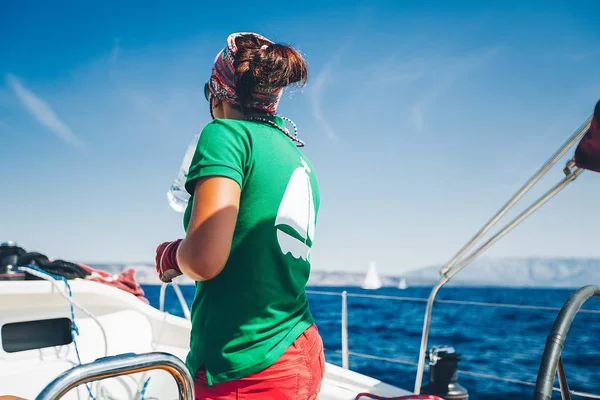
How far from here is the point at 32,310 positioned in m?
2.11

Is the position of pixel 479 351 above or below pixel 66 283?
below

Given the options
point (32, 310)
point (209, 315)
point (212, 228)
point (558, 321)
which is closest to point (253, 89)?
point (212, 228)

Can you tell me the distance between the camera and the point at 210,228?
720mm

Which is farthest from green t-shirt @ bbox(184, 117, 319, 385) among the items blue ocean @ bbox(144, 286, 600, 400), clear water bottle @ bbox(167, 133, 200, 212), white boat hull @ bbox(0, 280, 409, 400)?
blue ocean @ bbox(144, 286, 600, 400)

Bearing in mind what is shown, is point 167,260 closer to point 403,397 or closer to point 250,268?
point 250,268

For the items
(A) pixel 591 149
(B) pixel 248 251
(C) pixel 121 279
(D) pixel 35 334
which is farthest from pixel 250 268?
(C) pixel 121 279

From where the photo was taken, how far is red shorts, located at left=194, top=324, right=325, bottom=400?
2.57ft

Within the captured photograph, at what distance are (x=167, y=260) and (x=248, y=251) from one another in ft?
0.43

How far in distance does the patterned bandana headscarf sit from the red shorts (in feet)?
1.42

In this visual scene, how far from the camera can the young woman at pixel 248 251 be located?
0.74 m

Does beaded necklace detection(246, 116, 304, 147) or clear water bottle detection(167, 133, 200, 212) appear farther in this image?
clear water bottle detection(167, 133, 200, 212)

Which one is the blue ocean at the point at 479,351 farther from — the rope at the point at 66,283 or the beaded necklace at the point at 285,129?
the beaded necklace at the point at 285,129

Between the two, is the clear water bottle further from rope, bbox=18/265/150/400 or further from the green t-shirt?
rope, bbox=18/265/150/400

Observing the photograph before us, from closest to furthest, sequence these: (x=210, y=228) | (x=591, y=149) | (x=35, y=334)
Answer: (x=210, y=228), (x=591, y=149), (x=35, y=334)
